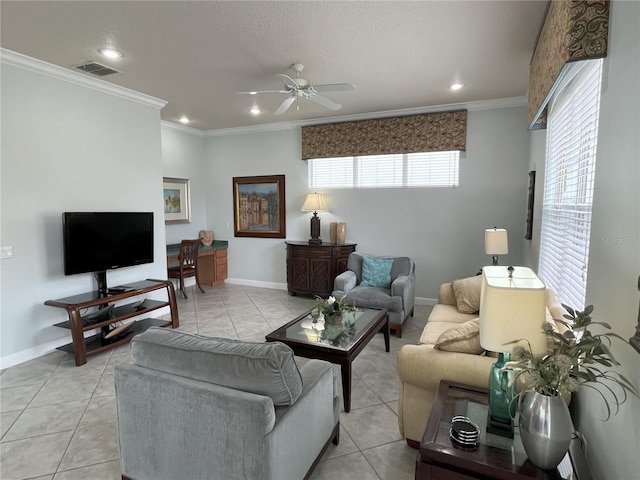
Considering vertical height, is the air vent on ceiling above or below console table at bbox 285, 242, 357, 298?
above

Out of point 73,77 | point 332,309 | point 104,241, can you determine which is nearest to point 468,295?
point 332,309

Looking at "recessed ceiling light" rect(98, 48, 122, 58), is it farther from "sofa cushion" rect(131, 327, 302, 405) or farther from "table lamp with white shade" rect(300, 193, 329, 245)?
"table lamp with white shade" rect(300, 193, 329, 245)

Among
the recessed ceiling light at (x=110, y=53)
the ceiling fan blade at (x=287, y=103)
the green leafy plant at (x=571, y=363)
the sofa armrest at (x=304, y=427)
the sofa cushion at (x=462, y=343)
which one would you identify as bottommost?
the sofa armrest at (x=304, y=427)

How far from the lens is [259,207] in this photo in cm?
655

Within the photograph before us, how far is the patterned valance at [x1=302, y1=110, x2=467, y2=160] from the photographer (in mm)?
4957

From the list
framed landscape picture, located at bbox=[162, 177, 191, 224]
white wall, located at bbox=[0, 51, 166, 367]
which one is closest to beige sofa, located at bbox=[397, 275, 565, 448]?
white wall, located at bbox=[0, 51, 166, 367]

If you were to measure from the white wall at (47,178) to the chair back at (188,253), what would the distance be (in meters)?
1.17

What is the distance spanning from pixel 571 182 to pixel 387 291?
8.14 feet

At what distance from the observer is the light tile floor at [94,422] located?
2.09m

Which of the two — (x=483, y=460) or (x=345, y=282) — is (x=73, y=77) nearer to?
(x=345, y=282)

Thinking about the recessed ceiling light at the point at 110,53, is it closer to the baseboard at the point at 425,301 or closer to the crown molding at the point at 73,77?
the crown molding at the point at 73,77

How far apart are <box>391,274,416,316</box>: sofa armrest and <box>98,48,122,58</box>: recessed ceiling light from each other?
3672 mm

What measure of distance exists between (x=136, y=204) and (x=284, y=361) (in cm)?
381

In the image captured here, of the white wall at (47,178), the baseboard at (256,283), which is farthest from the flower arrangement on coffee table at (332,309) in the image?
the baseboard at (256,283)
